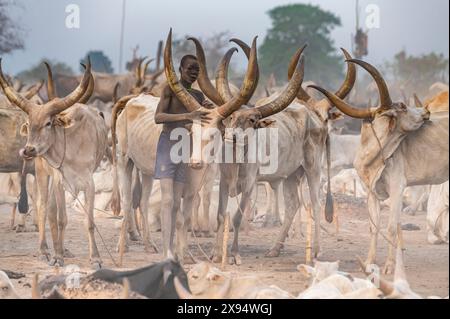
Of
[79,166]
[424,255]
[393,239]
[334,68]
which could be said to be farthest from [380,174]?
[334,68]

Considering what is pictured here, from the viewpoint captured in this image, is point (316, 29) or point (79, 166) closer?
point (79, 166)

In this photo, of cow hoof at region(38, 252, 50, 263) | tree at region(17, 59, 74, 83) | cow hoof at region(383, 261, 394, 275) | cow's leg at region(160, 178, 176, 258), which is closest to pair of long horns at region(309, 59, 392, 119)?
cow hoof at region(383, 261, 394, 275)

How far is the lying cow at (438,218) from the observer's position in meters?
10.8

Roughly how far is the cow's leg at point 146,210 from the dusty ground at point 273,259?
0.43ft

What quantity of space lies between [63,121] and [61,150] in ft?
1.00

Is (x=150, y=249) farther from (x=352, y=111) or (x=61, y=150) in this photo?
(x=352, y=111)

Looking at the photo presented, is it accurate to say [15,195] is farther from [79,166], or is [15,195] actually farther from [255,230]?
[79,166]

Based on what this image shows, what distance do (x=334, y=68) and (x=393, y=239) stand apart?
38.2 metres

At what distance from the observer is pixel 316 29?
46.9 metres

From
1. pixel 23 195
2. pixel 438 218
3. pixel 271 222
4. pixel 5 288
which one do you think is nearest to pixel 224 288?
pixel 5 288

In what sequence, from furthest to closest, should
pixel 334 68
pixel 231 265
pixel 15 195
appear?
pixel 334 68
pixel 15 195
pixel 231 265

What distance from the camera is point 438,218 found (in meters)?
10.8

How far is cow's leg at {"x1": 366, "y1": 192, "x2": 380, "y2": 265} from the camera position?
9047 millimetres

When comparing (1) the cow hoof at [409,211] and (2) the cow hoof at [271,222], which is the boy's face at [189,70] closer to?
(2) the cow hoof at [271,222]
